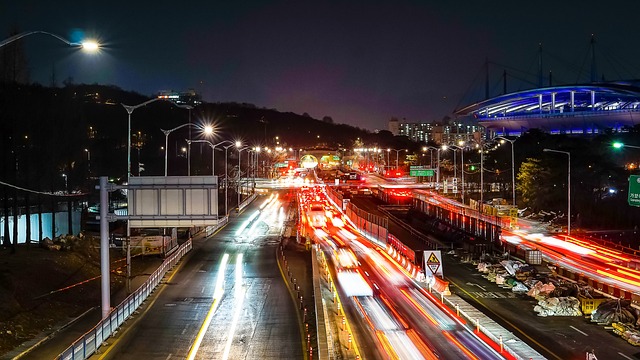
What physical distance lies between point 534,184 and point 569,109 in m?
86.7

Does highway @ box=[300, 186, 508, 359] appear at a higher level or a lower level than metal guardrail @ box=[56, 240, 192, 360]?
lower

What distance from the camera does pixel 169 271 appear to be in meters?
41.5

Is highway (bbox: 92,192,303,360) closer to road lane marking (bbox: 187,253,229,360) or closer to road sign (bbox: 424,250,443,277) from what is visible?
road lane marking (bbox: 187,253,229,360)

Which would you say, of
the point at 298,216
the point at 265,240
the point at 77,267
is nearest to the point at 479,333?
the point at 77,267

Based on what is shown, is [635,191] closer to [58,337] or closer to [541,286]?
[541,286]

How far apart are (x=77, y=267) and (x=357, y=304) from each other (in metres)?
18.7

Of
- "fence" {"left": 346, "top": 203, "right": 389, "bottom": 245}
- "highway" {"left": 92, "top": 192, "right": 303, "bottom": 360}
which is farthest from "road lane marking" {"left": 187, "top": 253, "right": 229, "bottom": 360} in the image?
"fence" {"left": 346, "top": 203, "right": 389, "bottom": 245}

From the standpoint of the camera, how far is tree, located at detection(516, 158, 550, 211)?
257 feet

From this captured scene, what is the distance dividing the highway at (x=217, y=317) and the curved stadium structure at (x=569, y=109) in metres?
104

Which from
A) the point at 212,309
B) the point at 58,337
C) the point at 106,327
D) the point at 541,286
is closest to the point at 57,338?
the point at 58,337

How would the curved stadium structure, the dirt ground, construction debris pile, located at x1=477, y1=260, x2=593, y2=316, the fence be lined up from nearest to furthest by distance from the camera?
the dirt ground < construction debris pile, located at x1=477, y1=260, x2=593, y2=316 < the fence < the curved stadium structure

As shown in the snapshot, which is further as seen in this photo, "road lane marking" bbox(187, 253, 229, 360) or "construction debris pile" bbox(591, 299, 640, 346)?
"construction debris pile" bbox(591, 299, 640, 346)

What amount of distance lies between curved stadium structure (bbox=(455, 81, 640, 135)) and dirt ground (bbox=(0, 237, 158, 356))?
366ft

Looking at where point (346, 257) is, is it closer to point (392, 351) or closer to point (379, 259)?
point (379, 259)
